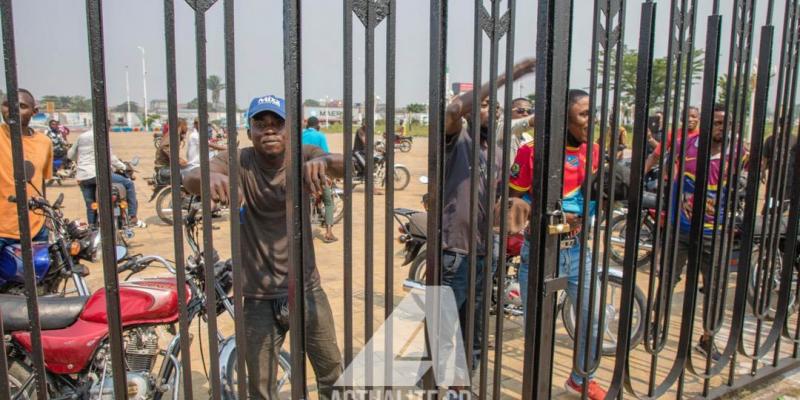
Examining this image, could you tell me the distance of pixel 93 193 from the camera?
7.09 metres

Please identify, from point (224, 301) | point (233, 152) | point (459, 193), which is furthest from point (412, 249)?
point (233, 152)

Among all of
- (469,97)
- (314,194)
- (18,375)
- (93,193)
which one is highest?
(469,97)

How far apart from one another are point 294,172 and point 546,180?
83cm

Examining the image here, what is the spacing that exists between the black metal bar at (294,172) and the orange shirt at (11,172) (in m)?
2.62

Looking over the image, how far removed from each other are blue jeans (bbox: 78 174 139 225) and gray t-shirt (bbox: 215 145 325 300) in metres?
4.90

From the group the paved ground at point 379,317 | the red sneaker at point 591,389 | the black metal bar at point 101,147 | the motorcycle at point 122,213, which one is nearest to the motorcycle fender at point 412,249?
the paved ground at point 379,317

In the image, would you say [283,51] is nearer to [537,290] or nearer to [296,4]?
[296,4]

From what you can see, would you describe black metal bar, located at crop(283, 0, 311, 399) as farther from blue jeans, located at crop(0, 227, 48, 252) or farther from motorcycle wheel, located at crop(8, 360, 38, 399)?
blue jeans, located at crop(0, 227, 48, 252)

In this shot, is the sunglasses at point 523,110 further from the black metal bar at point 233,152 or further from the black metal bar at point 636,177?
the black metal bar at point 233,152

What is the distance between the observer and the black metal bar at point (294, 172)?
1.29 metres

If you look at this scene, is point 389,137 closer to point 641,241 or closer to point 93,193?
point 641,241

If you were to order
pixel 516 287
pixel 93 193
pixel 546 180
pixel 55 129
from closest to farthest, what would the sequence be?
pixel 546 180
pixel 516 287
pixel 93 193
pixel 55 129

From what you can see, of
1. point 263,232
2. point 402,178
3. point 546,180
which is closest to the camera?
point 546,180

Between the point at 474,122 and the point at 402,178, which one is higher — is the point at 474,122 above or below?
above
